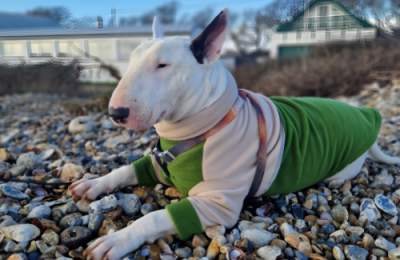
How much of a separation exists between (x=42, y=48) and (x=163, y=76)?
0.89m

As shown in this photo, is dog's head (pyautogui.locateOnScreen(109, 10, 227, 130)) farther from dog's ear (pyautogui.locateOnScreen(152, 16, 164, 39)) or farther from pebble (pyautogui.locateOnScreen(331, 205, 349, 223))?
pebble (pyautogui.locateOnScreen(331, 205, 349, 223))

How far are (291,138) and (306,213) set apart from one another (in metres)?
0.34

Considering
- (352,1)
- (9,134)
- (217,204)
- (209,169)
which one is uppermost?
(352,1)

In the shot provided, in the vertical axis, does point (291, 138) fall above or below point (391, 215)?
above

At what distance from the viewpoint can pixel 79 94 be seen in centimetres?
545

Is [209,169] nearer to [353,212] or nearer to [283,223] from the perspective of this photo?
[283,223]

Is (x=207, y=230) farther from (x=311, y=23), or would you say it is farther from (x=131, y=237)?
(x=311, y=23)

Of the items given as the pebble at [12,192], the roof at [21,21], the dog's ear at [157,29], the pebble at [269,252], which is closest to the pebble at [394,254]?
the pebble at [269,252]

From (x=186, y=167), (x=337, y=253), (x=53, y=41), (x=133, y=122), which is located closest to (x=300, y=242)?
(x=337, y=253)

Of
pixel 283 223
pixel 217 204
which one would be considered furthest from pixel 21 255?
pixel 283 223

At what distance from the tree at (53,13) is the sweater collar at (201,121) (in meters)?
0.98

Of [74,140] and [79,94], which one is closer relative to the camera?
[74,140]

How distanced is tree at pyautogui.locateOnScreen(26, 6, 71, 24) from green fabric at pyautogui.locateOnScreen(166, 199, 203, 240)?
1247 millimetres

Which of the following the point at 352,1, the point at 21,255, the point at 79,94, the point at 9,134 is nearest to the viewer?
the point at 21,255
